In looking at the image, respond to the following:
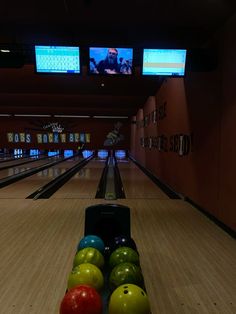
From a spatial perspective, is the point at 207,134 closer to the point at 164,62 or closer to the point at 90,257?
the point at 164,62

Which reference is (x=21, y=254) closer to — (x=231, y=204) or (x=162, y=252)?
(x=162, y=252)

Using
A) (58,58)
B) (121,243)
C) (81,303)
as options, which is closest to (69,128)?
(58,58)

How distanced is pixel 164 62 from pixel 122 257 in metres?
3.00

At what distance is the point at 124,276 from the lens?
5.89 ft

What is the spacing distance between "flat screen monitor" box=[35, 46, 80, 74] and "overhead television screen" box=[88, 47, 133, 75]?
0.77 ft

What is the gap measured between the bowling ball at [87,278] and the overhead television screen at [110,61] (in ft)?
10.1

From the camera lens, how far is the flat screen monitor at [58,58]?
14.3 feet

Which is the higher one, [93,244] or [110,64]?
[110,64]

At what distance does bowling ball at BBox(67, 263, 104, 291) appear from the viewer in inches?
68.8

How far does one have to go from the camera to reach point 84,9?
3.36m

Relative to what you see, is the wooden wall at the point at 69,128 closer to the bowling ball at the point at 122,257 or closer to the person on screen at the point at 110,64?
the person on screen at the point at 110,64

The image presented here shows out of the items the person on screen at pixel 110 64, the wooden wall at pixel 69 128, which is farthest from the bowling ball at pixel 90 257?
the wooden wall at pixel 69 128

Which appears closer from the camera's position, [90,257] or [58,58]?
[90,257]

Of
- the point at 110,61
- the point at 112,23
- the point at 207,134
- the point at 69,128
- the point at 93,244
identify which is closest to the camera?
the point at 93,244
